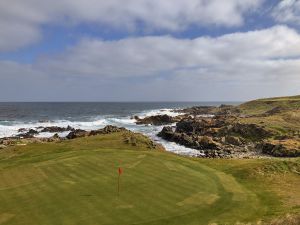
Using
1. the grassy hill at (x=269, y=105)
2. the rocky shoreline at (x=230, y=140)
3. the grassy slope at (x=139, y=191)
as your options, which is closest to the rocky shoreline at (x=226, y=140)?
the rocky shoreline at (x=230, y=140)

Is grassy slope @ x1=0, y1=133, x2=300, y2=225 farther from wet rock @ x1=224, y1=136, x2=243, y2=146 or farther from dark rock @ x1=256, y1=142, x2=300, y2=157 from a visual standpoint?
wet rock @ x1=224, y1=136, x2=243, y2=146

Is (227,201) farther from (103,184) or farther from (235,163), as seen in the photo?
(235,163)

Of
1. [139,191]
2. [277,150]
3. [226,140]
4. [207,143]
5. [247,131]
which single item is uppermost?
[139,191]

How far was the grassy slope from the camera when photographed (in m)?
18.2

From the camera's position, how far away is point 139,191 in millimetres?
21562

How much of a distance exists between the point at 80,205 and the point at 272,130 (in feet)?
185

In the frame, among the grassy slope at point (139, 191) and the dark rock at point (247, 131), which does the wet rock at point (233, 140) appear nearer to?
the dark rock at point (247, 131)

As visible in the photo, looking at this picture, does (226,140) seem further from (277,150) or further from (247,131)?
(277,150)

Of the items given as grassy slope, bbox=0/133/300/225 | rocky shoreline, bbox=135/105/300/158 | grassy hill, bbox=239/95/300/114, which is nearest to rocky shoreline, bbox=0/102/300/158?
rocky shoreline, bbox=135/105/300/158

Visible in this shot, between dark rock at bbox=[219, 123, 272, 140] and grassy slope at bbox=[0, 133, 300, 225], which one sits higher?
grassy slope at bbox=[0, 133, 300, 225]

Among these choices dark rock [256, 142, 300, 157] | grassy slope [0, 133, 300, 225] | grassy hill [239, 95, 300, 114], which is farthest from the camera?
grassy hill [239, 95, 300, 114]

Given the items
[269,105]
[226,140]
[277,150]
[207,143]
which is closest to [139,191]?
[277,150]

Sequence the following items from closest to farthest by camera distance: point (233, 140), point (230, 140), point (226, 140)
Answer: point (233, 140), point (230, 140), point (226, 140)

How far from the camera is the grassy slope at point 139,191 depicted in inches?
715
